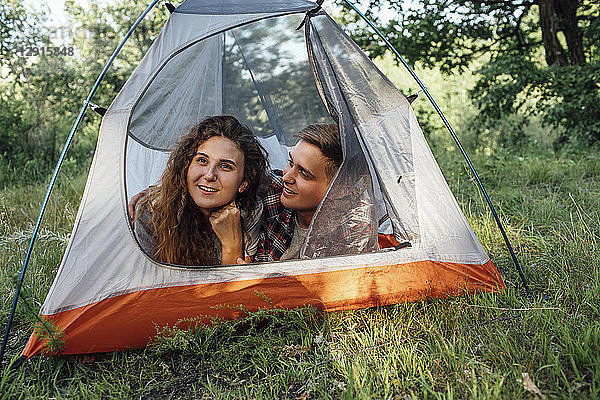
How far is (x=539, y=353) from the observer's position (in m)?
1.71

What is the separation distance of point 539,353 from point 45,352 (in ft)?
6.07

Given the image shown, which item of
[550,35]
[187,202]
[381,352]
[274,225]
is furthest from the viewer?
[550,35]

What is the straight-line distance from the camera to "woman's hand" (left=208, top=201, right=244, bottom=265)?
7.56 feet

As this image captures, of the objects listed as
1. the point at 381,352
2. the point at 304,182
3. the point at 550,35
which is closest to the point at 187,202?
the point at 304,182

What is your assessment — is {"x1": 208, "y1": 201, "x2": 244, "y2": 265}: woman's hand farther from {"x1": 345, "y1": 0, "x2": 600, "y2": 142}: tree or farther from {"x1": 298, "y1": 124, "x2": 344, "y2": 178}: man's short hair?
{"x1": 345, "y1": 0, "x2": 600, "y2": 142}: tree

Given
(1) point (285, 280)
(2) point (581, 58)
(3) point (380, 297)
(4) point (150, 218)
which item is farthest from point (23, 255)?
(2) point (581, 58)

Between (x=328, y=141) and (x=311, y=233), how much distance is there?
479mm

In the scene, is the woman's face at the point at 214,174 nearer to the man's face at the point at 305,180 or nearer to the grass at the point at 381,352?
the man's face at the point at 305,180

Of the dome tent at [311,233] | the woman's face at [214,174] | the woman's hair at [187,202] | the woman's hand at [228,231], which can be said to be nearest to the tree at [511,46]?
the dome tent at [311,233]

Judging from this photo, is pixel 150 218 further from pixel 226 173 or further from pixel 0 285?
pixel 0 285

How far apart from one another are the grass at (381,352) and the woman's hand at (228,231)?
13.6 inches

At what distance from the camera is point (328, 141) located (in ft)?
7.70

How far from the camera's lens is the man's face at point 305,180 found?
2350 mm

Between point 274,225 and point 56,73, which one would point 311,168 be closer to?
point 274,225
